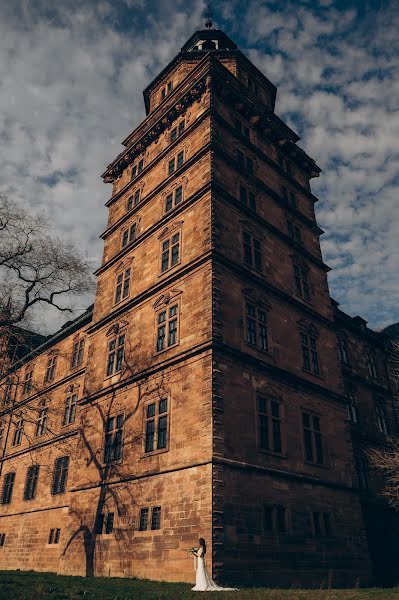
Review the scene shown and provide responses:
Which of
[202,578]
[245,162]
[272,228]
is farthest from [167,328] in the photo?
[245,162]

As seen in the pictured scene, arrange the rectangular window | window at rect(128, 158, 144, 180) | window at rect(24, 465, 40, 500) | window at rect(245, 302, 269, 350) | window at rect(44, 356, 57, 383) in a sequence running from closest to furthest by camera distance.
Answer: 1. the rectangular window
2. window at rect(245, 302, 269, 350)
3. window at rect(24, 465, 40, 500)
4. window at rect(128, 158, 144, 180)
5. window at rect(44, 356, 57, 383)

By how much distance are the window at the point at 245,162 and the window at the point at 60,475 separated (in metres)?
19.2

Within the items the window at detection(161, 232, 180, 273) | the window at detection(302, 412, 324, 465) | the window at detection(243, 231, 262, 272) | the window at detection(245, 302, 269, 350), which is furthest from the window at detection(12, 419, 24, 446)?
the window at detection(302, 412, 324, 465)

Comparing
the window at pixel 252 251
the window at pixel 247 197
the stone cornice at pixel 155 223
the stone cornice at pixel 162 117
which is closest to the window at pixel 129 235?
the stone cornice at pixel 155 223

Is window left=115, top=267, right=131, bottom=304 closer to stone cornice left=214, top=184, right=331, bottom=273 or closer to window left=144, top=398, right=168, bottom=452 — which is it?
stone cornice left=214, top=184, right=331, bottom=273

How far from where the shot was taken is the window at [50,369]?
3323 centimetres

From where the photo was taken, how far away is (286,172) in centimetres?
2933

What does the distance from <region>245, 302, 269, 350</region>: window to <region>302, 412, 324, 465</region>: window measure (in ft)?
12.5

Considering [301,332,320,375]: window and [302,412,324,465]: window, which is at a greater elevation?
[301,332,320,375]: window

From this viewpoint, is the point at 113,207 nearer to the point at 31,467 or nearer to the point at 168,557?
the point at 31,467

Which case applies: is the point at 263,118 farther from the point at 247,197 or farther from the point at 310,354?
the point at 310,354

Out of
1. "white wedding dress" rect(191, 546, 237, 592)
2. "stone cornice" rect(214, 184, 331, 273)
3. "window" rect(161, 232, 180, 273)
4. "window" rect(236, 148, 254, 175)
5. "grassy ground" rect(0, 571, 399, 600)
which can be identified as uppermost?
"window" rect(236, 148, 254, 175)

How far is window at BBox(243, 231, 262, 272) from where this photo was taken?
22375 mm

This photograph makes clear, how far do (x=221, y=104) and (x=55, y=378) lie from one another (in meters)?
20.7
